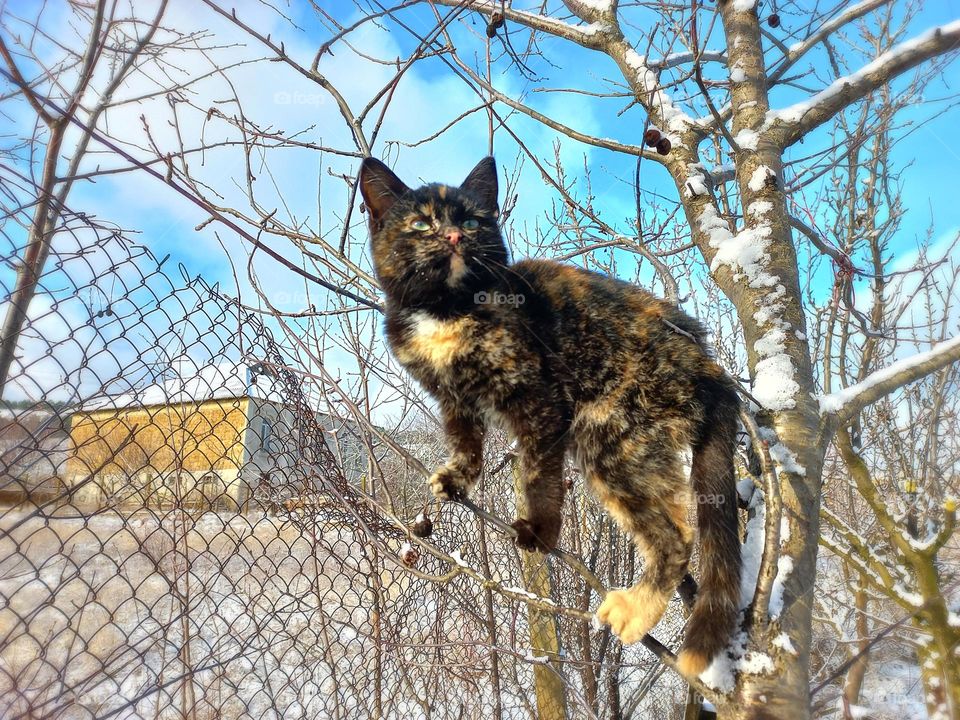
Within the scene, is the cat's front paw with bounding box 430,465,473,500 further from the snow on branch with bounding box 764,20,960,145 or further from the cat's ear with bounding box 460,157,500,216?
the snow on branch with bounding box 764,20,960,145

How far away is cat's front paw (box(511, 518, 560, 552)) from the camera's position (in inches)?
82.9

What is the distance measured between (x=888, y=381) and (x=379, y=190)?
219cm

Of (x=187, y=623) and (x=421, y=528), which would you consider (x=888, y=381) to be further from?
(x=187, y=623)

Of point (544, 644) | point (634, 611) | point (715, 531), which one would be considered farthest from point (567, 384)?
point (544, 644)

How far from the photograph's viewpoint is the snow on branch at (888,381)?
2.04m

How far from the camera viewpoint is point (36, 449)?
2260 millimetres

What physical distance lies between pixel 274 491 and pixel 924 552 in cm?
475

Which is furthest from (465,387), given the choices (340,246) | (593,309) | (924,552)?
(924,552)

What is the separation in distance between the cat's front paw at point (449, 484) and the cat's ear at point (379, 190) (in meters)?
1.17

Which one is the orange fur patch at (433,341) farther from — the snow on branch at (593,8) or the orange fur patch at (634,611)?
the snow on branch at (593,8)

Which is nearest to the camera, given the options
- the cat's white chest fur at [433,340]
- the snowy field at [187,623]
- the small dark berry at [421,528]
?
the small dark berry at [421,528]

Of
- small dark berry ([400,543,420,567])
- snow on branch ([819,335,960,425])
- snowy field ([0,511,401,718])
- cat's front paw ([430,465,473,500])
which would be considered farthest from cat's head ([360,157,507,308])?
snowy field ([0,511,401,718])

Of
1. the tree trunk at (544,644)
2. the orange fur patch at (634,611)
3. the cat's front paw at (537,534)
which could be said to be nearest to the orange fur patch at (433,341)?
the cat's front paw at (537,534)

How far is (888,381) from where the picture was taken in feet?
6.86
